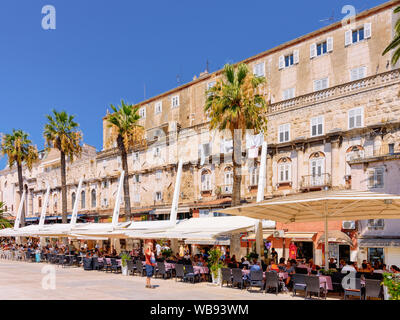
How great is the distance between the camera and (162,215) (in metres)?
40.6

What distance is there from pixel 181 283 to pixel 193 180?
18.2 metres

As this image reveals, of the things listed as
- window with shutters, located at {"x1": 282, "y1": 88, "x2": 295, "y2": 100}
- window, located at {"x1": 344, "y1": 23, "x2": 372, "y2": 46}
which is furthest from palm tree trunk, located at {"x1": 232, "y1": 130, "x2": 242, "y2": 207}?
window, located at {"x1": 344, "y1": 23, "x2": 372, "y2": 46}

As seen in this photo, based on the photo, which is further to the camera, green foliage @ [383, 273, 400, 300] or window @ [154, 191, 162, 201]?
window @ [154, 191, 162, 201]

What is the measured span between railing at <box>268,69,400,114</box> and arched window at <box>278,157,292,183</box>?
372 centimetres

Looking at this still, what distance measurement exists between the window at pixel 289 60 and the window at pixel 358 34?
423 centimetres

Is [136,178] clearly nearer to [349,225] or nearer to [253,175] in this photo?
[253,175]

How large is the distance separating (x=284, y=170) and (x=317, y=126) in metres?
3.75

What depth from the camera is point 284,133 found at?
3180 centimetres

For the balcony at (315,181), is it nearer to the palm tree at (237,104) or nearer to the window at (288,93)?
the palm tree at (237,104)

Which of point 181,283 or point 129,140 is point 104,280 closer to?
point 181,283

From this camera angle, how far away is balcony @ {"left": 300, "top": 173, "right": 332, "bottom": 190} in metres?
28.2

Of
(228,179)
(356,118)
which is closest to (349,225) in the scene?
(356,118)

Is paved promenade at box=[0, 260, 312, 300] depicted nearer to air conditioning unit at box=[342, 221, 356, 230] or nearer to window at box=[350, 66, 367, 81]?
air conditioning unit at box=[342, 221, 356, 230]

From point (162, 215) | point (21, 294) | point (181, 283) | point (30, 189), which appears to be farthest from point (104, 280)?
point (30, 189)
